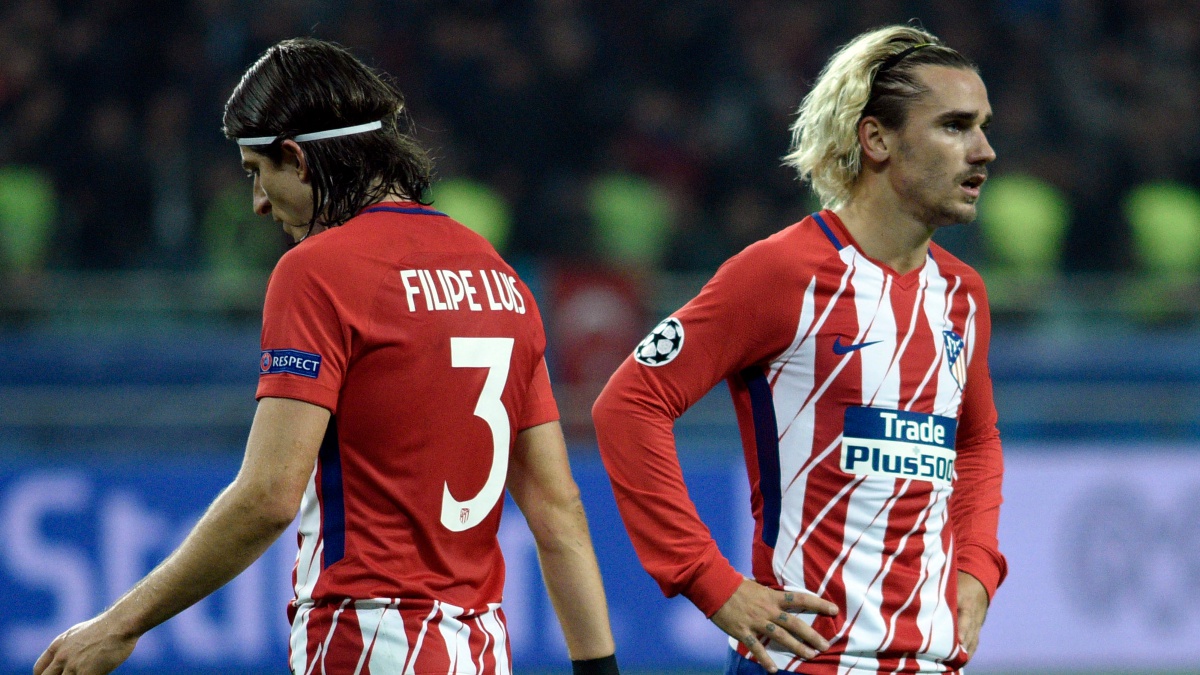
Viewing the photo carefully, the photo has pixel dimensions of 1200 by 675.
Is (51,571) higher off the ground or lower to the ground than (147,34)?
lower

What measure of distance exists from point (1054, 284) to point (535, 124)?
3.67 meters

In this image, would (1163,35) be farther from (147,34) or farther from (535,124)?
(147,34)

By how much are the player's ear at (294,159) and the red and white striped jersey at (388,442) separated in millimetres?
139

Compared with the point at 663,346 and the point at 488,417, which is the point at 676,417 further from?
the point at 488,417

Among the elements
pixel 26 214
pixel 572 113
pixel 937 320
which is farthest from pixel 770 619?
pixel 572 113

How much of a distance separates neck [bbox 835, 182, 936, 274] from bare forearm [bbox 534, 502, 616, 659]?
2.82 feet

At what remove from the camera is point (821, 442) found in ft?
9.96

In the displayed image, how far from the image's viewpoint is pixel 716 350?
306cm

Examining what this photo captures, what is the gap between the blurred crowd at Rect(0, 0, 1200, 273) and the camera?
9.23 metres

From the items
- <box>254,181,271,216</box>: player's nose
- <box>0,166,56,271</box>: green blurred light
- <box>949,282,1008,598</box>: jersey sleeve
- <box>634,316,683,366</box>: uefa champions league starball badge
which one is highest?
<box>0,166,56,271</box>: green blurred light

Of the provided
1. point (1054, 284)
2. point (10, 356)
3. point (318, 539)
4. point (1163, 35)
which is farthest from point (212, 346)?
point (1163, 35)

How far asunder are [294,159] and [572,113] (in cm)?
790

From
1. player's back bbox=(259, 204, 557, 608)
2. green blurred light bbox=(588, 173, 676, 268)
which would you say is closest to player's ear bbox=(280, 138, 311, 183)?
player's back bbox=(259, 204, 557, 608)

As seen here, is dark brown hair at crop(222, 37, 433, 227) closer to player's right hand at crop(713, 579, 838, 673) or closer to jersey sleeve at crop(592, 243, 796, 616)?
jersey sleeve at crop(592, 243, 796, 616)
